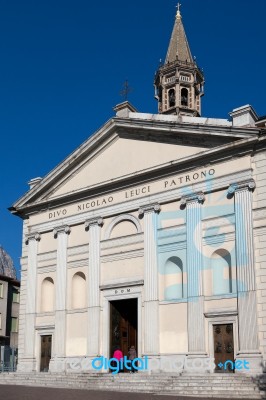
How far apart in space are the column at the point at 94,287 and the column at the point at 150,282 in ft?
9.35

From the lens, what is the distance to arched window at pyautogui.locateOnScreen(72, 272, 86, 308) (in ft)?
92.0

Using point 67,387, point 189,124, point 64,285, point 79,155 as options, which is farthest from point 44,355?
point 189,124

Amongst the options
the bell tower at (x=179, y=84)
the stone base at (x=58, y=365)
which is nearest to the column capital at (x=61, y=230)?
the stone base at (x=58, y=365)

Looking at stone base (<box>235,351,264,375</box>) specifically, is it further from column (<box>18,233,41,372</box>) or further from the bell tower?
the bell tower

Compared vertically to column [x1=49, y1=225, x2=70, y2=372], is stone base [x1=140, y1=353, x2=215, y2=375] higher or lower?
lower

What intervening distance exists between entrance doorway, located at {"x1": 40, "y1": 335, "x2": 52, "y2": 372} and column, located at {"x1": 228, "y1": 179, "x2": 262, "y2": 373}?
11241mm

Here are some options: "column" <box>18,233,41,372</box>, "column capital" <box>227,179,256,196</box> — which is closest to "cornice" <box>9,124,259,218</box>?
"column capital" <box>227,179,256,196</box>

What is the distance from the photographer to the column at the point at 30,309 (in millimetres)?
28656

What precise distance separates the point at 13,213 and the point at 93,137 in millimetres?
7357

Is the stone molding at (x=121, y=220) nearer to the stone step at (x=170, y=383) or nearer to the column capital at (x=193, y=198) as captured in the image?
the column capital at (x=193, y=198)

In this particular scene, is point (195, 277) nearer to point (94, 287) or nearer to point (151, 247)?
point (151, 247)

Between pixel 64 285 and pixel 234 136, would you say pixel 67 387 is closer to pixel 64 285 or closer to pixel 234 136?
pixel 64 285

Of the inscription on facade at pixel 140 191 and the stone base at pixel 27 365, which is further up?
the inscription on facade at pixel 140 191

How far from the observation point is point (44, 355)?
2861 cm
